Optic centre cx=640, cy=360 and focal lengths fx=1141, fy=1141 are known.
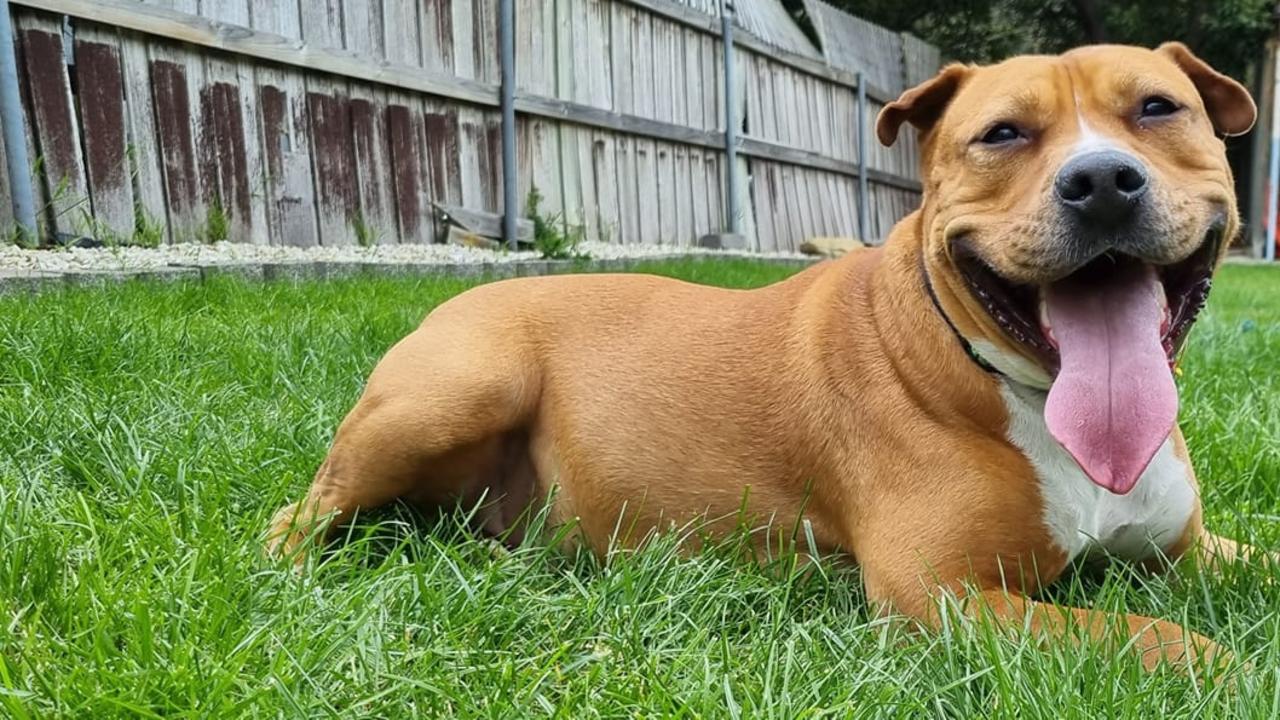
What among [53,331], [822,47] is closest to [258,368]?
[53,331]

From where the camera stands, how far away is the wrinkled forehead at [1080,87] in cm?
233

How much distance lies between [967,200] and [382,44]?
18.7 ft

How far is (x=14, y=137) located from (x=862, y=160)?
10725 millimetres

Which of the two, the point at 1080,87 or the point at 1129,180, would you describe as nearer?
the point at 1129,180

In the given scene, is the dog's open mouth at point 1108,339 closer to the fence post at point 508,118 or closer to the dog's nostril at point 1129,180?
the dog's nostril at point 1129,180

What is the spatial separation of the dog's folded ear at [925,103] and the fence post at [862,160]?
37.5ft

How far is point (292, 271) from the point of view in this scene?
19.0ft

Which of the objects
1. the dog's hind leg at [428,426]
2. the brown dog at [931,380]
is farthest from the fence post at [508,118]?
the dog's hind leg at [428,426]

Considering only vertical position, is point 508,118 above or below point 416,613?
above

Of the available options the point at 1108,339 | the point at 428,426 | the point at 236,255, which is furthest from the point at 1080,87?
the point at 236,255

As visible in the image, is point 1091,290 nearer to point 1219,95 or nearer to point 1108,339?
point 1108,339

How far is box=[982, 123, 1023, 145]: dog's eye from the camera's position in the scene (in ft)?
7.76

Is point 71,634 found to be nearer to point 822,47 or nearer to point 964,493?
point 964,493

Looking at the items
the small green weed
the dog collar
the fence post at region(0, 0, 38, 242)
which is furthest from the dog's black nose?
the small green weed
